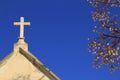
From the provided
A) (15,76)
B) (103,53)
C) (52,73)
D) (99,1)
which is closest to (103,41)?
(103,53)

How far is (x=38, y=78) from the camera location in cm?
2222

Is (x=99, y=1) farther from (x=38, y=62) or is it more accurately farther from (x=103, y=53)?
(x=38, y=62)

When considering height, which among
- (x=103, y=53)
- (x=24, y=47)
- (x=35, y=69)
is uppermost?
(x=24, y=47)

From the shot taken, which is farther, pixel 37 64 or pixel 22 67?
pixel 22 67

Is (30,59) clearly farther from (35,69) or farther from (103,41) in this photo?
(103,41)

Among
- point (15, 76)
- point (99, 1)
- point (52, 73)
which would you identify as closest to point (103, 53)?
point (99, 1)

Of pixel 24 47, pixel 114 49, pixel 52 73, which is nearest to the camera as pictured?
pixel 114 49

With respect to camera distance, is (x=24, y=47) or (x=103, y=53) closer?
(x=103, y=53)

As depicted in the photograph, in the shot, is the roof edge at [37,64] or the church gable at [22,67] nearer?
the roof edge at [37,64]

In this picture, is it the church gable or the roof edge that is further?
the church gable

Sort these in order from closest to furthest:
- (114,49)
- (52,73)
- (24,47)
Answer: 1. (114,49)
2. (52,73)
3. (24,47)

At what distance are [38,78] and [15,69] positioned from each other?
147 centimetres

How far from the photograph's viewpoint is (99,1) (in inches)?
757

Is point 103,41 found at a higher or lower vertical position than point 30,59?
lower
